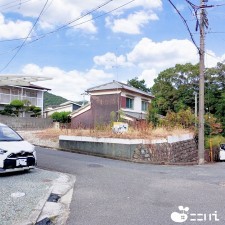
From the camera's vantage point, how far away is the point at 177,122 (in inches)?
878

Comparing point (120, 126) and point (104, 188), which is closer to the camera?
point (104, 188)

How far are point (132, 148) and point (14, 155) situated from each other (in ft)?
23.3

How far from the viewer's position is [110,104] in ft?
91.4

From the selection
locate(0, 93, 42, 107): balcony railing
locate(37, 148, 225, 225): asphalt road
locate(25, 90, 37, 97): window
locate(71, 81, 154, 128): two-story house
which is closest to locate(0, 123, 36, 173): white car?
locate(37, 148, 225, 225): asphalt road

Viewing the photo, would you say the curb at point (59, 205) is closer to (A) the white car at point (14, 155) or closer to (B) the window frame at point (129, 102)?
(A) the white car at point (14, 155)

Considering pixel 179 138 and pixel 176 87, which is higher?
pixel 176 87

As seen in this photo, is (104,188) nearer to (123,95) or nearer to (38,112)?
(123,95)

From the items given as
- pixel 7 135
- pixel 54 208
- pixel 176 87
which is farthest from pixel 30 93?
pixel 54 208

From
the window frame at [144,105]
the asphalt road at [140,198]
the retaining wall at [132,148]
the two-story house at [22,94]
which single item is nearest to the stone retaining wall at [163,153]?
the retaining wall at [132,148]

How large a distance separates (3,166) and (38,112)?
27.7m

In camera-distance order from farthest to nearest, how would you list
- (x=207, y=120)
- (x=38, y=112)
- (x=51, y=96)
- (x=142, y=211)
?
1. (x=51, y=96)
2. (x=38, y=112)
3. (x=207, y=120)
4. (x=142, y=211)

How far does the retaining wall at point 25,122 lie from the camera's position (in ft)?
92.4

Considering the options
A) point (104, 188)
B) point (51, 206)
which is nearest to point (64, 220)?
point (51, 206)

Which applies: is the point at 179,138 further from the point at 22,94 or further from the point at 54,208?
the point at 22,94
